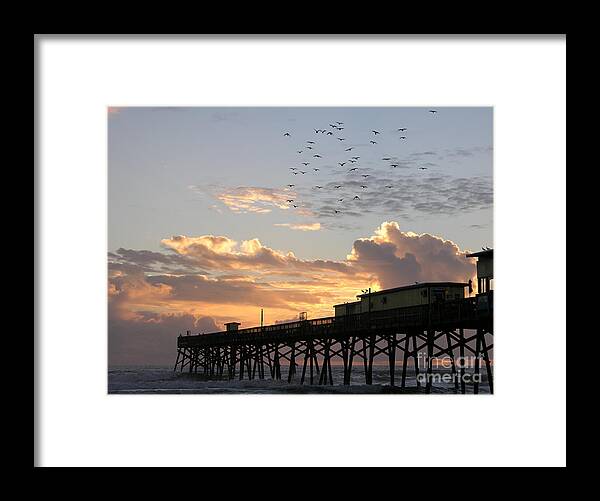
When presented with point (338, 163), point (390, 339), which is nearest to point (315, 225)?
point (338, 163)

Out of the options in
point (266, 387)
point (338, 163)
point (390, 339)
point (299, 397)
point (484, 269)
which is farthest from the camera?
point (266, 387)

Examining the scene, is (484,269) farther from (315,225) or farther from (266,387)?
(266,387)

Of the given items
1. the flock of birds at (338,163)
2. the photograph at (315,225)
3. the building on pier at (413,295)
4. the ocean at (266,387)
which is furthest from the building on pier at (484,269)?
the ocean at (266,387)

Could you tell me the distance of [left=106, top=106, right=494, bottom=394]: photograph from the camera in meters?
26.0

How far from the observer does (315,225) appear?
31.2 metres

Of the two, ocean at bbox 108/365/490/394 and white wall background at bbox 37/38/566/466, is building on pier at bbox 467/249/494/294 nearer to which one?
ocean at bbox 108/365/490/394

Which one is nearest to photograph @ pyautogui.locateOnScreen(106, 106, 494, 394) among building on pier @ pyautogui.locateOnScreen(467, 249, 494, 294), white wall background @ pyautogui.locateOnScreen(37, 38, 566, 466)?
building on pier @ pyautogui.locateOnScreen(467, 249, 494, 294)

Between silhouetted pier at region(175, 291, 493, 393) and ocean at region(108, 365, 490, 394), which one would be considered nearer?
silhouetted pier at region(175, 291, 493, 393)

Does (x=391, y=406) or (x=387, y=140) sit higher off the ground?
(x=387, y=140)
